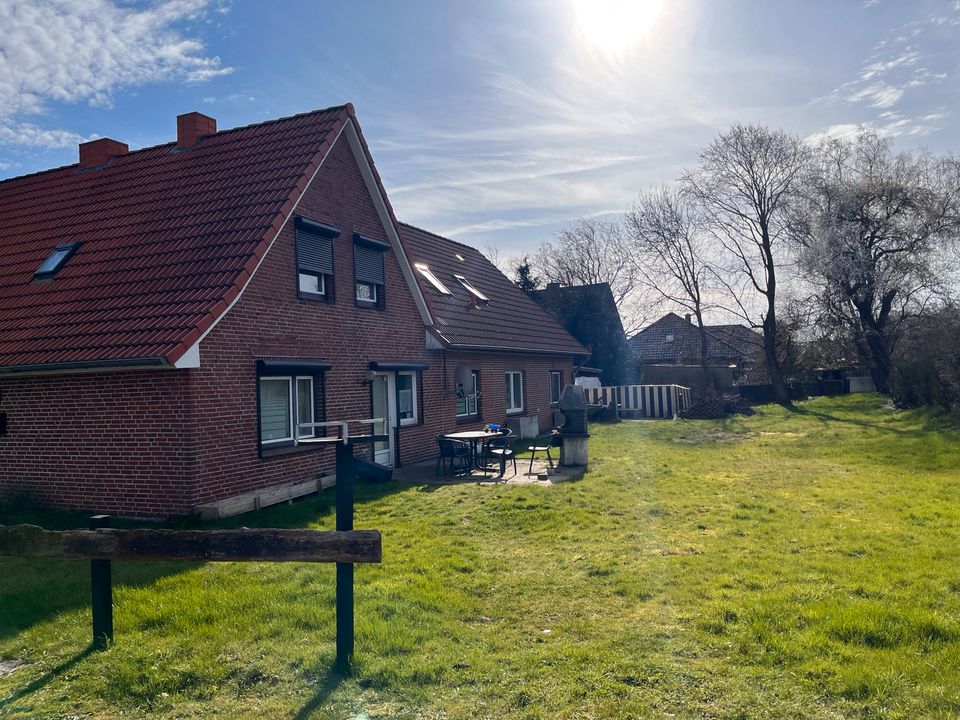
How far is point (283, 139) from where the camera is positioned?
1333 centimetres

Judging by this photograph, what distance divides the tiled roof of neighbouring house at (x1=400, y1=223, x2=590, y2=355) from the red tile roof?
370 centimetres

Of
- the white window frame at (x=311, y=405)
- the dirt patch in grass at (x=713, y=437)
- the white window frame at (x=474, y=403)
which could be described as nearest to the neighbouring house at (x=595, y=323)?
the dirt patch in grass at (x=713, y=437)

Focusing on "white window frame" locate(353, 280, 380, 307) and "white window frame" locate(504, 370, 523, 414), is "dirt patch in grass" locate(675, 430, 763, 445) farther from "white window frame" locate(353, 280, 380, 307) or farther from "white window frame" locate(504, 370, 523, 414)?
"white window frame" locate(353, 280, 380, 307)

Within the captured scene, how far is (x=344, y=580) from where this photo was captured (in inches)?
198

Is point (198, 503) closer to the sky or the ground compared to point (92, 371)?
closer to the ground

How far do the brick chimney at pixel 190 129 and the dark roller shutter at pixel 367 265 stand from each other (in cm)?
373

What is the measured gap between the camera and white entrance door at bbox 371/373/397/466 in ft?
49.1

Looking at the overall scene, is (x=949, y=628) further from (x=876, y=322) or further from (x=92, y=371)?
(x=876, y=322)

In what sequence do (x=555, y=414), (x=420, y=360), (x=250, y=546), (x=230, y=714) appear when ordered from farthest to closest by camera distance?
(x=555, y=414), (x=420, y=360), (x=250, y=546), (x=230, y=714)

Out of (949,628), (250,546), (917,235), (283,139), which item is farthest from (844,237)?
(250,546)

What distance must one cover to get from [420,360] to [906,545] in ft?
34.4

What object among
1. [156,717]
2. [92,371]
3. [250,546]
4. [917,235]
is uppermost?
[917,235]

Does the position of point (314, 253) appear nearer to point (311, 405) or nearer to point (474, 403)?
point (311, 405)

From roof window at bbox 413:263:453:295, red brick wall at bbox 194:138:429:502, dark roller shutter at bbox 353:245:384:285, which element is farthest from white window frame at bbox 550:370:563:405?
dark roller shutter at bbox 353:245:384:285
